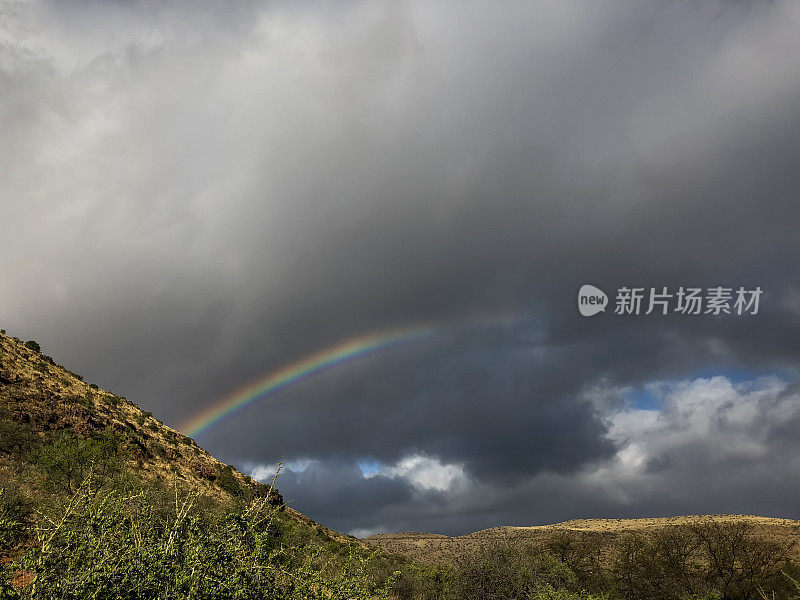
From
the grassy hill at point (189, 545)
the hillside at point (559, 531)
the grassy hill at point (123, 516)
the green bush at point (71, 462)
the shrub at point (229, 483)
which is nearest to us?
the grassy hill at point (123, 516)

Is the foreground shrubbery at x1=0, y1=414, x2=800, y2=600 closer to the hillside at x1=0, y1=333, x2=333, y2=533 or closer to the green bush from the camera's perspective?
the green bush

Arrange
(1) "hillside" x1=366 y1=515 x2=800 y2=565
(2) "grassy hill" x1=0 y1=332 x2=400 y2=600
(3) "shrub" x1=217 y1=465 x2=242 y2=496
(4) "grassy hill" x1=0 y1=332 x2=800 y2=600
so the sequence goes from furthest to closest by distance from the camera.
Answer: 1. (1) "hillside" x1=366 y1=515 x2=800 y2=565
2. (3) "shrub" x1=217 y1=465 x2=242 y2=496
3. (4) "grassy hill" x1=0 y1=332 x2=800 y2=600
4. (2) "grassy hill" x1=0 y1=332 x2=400 y2=600

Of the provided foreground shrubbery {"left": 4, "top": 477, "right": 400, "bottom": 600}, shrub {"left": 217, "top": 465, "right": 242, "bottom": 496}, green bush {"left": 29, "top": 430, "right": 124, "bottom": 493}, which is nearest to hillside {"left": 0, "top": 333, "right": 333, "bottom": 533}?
shrub {"left": 217, "top": 465, "right": 242, "bottom": 496}

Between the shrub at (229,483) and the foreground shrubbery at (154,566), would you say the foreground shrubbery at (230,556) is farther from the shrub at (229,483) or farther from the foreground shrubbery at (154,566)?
the shrub at (229,483)

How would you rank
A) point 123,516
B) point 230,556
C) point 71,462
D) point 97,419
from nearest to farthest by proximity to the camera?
point 230,556 → point 123,516 → point 71,462 → point 97,419

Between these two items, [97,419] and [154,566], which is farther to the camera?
[97,419]

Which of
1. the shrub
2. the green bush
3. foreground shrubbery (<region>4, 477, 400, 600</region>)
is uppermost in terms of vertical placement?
the shrub

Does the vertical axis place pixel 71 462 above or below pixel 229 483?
below

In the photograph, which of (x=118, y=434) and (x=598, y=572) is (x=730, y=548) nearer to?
(x=598, y=572)

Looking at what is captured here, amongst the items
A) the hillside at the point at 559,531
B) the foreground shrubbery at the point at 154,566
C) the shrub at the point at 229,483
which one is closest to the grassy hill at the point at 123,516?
the foreground shrubbery at the point at 154,566

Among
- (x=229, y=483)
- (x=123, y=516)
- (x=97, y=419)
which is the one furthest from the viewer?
(x=229, y=483)

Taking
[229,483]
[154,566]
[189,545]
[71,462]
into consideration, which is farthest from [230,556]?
[229,483]

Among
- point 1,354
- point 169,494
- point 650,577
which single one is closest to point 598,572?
point 650,577

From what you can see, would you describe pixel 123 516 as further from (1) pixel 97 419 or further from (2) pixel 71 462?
(1) pixel 97 419
